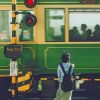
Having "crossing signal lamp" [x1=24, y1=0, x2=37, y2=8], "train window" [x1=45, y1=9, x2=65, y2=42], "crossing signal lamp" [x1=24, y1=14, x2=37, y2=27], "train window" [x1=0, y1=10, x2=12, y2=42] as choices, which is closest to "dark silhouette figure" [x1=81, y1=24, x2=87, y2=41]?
"train window" [x1=45, y1=9, x2=65, y2=42]

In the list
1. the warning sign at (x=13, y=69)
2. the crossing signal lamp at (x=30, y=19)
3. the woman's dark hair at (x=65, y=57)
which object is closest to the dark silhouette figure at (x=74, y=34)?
the crossing signal lamp at (x=30, y=19)

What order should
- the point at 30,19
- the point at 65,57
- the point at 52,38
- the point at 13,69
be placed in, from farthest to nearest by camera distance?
the point at 52,38 → the point at 30,19 → the point at 13,69 → the point at 65,57

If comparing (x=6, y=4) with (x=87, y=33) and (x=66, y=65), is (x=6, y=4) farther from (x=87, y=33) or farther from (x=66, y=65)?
(x=66, y=65)

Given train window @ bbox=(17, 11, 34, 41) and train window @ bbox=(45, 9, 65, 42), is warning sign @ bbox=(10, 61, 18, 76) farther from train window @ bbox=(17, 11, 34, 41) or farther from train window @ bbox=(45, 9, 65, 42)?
train window @ bbox=(45, 9, 65, 42)

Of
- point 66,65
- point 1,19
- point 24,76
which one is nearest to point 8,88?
point 24,76

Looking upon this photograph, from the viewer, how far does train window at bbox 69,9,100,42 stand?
1387 centimetres

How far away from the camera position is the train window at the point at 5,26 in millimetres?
13953

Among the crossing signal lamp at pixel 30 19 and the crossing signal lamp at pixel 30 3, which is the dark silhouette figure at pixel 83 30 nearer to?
the crossing signal lamp at pixel 30 19

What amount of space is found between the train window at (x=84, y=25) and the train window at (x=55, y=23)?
22 cm

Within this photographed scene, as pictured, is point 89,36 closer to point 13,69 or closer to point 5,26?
point 5,26

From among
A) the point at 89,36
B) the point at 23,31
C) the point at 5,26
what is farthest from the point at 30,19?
the point at 89,36

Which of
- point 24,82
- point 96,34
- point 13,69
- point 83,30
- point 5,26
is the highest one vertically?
point 5,26

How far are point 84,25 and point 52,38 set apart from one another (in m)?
→ 0.97

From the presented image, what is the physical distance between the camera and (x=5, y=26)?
14.0m
